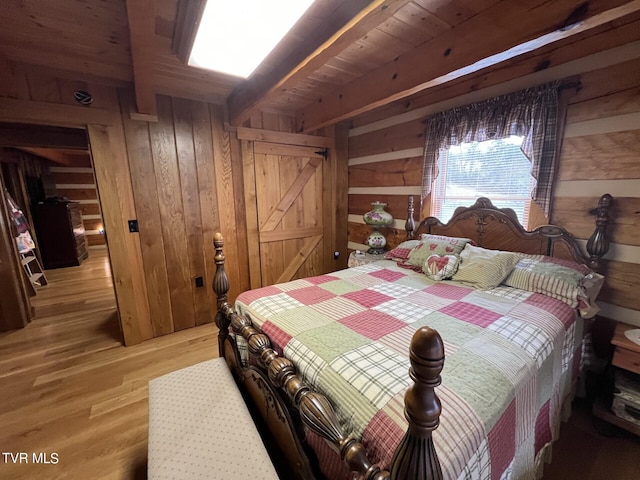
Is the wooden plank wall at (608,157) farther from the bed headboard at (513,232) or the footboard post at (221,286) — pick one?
the footboard post at (221,286)

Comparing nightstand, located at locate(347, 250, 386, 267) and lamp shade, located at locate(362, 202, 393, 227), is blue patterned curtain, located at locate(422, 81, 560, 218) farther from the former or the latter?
nightstand, located at locate(347, 250, 386, 267)

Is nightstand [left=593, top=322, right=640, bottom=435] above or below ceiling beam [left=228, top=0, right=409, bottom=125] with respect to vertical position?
below

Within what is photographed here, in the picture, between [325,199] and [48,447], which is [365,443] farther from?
[325,199]

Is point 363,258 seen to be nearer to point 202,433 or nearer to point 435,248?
point 435,248

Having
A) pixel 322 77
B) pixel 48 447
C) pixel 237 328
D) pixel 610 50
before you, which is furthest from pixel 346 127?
pixel 48 447

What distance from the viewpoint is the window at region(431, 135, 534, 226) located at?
2.04 metres

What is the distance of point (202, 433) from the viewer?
3.44 feet

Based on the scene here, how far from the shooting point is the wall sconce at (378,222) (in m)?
2.91

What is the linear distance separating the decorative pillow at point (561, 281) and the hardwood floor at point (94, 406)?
747mm

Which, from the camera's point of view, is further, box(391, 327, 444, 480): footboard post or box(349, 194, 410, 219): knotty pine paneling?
box(349, 194, 410, 219): knotty pine paneling

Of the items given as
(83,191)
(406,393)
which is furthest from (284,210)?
(83,191)

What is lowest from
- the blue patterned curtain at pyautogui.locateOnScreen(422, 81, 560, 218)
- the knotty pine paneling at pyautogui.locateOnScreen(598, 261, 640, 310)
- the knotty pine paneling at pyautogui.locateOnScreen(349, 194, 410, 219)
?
the knotty pine paneling at pyautogui.locateOnScreen(598, 261, 640, 310)

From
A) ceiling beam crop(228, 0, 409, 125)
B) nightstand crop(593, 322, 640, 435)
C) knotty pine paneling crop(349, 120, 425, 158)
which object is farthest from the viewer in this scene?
knotty pine paneling crop(349, 120, 425, 158)
